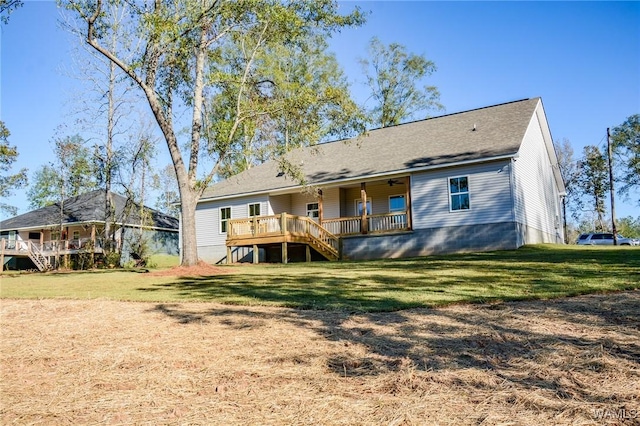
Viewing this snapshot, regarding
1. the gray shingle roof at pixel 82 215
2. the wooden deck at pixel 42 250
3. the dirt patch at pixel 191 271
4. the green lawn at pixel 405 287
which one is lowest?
the green lawn at pixel 405 287

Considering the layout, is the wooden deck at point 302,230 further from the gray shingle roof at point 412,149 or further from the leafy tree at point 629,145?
the leafy tree at point 629,145

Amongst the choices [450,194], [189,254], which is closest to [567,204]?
[450,194]

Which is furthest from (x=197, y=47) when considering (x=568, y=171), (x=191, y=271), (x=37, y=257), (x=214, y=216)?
(x=568, y=171)

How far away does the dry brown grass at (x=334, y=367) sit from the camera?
9.28 ft

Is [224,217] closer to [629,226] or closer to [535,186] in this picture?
[535,186]

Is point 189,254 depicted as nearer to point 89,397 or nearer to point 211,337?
point 211,337

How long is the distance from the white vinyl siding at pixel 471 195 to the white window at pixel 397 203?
2.51 meters

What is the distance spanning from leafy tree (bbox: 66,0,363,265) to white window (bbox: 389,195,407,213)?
28.1 ft

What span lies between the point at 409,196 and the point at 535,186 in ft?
20.8

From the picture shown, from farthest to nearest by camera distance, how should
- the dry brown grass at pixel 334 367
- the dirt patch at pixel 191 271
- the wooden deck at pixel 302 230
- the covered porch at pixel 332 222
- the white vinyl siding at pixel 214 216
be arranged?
1. the white vinyl siding at pixel 214 216
2. the covered porch at pixel 332 222
3. the wooden deck at pixel 302 230
4. the dirt patch at pixel 191 271
5. the dry brown grass at pixel 334 367

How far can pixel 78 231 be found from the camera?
3538 centimetres

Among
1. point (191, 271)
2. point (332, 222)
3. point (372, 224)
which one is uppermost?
point (332, 222)

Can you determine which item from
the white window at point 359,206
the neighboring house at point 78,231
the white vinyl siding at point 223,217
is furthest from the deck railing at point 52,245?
the white window at point 359,206

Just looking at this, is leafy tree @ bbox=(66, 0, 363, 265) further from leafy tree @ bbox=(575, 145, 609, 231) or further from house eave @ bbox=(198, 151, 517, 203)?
leafy tree @ bbox=(575, 145, 609, 231)
